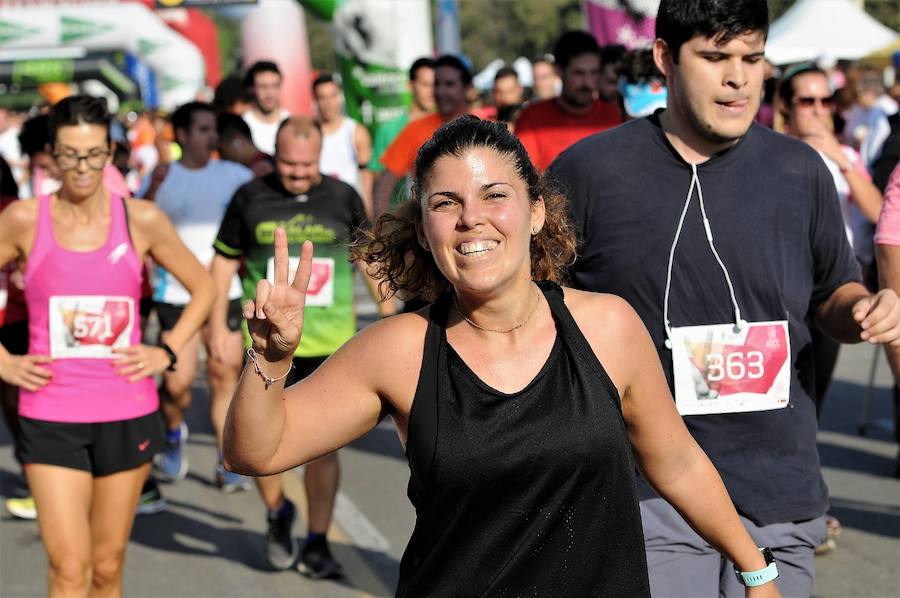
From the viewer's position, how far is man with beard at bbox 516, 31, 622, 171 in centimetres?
735

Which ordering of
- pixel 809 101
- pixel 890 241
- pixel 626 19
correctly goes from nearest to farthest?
pixel 890 241 → pixel 809 101 → pixel 626 19

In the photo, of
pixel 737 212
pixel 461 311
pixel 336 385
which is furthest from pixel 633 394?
pixel 737 212

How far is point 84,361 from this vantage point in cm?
498

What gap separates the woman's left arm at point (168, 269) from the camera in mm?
5098

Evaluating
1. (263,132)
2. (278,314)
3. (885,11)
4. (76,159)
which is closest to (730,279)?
(278,314)

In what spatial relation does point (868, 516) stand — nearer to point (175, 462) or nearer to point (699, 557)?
point (699, 557)

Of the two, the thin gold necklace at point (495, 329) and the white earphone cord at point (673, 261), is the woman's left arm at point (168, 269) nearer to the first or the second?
the white earphone cord at point (673, 261)

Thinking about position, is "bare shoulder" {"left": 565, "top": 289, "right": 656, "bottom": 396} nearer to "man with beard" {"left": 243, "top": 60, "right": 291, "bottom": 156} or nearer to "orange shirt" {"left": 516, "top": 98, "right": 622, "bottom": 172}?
"orange shirt" {"left": 516, "top": 98, "right": 622, "bottom": 172}

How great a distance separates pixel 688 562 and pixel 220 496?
183 inches

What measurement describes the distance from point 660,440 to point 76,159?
2957mm

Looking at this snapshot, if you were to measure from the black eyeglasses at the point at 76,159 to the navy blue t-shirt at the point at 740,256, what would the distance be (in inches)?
86.0

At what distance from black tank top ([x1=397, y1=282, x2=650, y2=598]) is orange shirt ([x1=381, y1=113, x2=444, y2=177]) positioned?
538 centimetres

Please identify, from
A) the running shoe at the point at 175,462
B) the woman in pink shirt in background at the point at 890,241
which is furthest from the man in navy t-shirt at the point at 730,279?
the running shoe at the point at 175,462

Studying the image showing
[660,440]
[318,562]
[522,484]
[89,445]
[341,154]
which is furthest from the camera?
[341,154]
